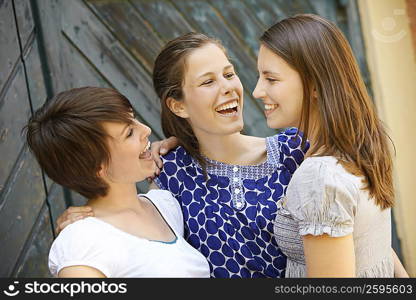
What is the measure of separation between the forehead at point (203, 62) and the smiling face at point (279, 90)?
0.30 m

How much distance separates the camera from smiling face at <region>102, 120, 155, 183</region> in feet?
7.67

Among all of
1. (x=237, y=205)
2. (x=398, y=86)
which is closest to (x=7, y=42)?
(x=237, y=205)

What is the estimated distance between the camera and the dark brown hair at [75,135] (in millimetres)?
2248

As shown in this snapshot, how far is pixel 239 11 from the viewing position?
3.83 metres

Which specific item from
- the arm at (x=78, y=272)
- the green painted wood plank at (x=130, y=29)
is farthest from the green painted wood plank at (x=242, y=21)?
the arm at (x=78, y=272)

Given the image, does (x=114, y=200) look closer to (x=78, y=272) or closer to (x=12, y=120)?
(x=78, y=272)

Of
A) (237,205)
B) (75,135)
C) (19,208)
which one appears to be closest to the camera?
(75,135)

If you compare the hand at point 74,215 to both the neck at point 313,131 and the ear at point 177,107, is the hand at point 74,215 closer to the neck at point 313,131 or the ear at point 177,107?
the ear at point 177,107

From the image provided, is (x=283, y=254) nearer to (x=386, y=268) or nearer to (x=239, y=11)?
(x=386, y=268)

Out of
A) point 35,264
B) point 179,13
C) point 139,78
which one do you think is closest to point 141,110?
point 139,78

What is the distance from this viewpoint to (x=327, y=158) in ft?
7.15

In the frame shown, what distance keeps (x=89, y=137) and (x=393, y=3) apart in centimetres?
236

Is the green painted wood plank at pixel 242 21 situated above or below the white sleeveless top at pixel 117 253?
above

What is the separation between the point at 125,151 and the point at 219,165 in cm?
51
